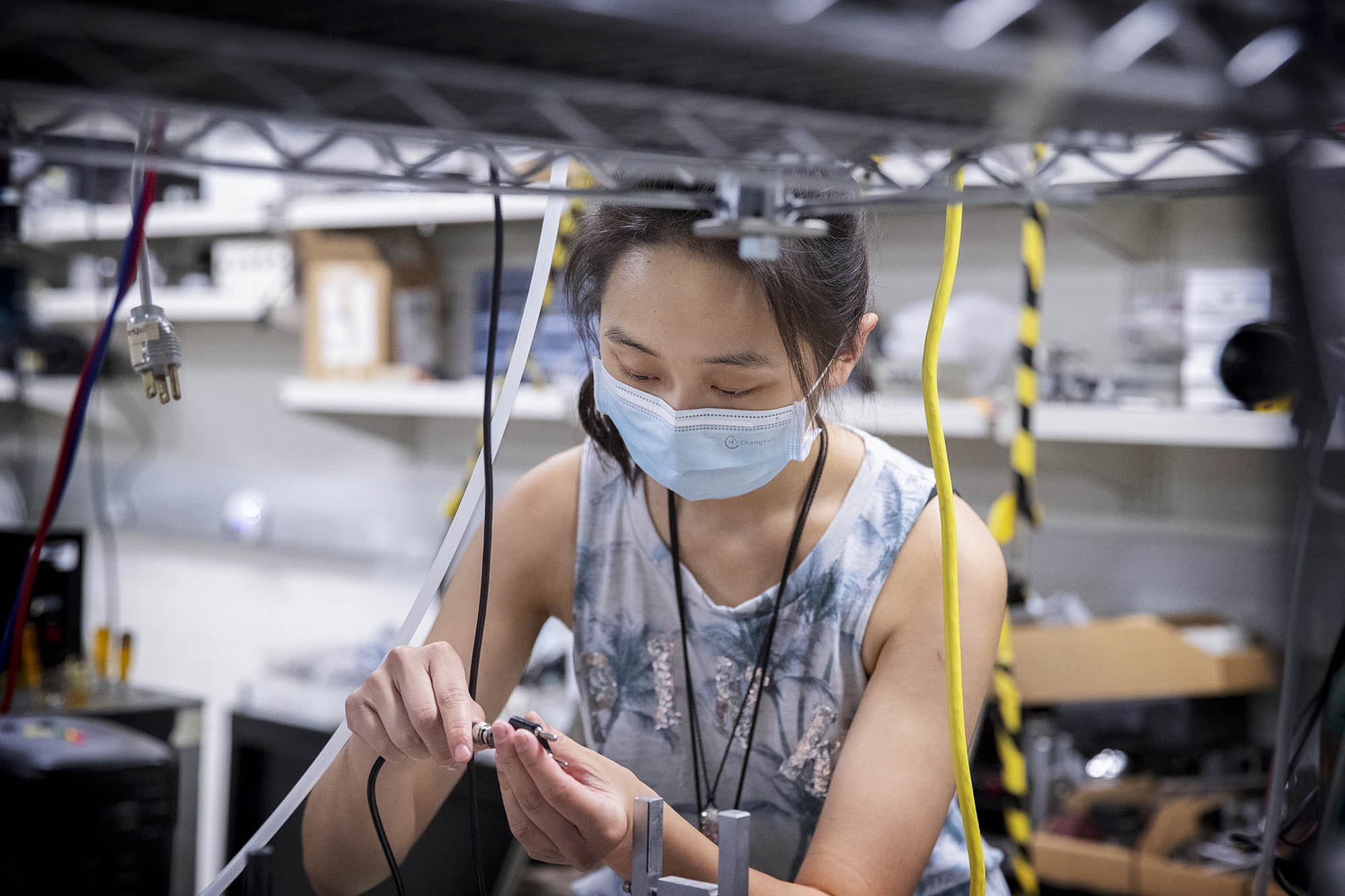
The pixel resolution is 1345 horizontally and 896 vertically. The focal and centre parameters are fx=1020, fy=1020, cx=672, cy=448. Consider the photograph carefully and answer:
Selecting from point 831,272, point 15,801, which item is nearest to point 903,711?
point 831,272

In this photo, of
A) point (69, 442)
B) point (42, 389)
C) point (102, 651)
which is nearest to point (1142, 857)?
point (69, 442)

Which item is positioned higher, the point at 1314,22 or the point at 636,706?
the point at 1314,22

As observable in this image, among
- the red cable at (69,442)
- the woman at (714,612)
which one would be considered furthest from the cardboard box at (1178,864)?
the red cable at (69,442)

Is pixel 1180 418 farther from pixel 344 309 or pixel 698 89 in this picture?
pixel 344 309

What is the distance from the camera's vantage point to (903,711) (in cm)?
85

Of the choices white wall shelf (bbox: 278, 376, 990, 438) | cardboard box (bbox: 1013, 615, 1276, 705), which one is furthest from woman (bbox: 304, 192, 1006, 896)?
cardboard box (bbox: 1013, 615, 1276, 705)

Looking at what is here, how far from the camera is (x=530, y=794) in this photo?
0.66 meters

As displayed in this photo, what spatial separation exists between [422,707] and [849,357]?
1.55ft

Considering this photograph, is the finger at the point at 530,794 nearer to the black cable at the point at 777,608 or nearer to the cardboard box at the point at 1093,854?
the black cable at the point at 777,608

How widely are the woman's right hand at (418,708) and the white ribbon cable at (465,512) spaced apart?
55 mm

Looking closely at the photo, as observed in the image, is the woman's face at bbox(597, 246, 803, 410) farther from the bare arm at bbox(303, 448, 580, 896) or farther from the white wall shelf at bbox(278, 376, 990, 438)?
the white wall shelf at bbox(278, 376, 990, 438)

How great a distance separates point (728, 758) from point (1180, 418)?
130 centimetres

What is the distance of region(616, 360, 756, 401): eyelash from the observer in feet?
2.65

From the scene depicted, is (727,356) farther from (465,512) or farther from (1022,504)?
(1022,504)
